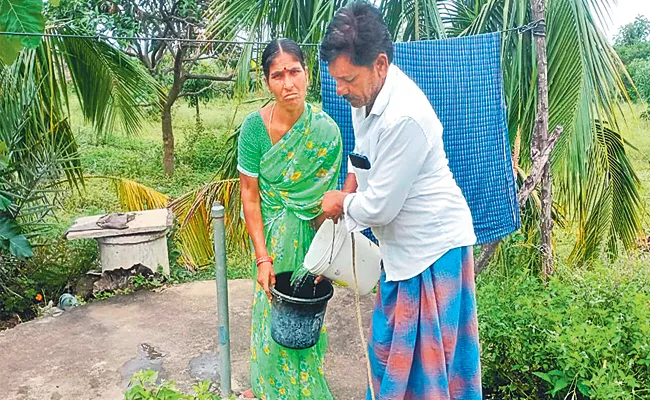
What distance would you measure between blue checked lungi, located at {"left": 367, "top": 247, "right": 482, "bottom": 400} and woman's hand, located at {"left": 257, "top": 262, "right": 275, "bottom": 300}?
1.75 ft

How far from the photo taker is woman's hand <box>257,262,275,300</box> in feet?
8.19

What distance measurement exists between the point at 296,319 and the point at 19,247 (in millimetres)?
2594

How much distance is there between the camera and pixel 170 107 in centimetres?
816

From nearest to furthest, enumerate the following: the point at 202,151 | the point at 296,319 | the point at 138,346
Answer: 1. the point at 296,319
2. the point at 138,346
3. the point at 202,151

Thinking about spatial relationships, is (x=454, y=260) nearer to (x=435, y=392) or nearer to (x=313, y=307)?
(x=435, y=392)

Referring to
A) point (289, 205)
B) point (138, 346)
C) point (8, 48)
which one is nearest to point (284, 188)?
point (289, 205)

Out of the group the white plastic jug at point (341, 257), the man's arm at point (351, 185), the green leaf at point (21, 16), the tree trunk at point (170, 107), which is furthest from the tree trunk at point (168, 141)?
the white plastic jug at point (341, 257)

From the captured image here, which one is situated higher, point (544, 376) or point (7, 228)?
point (7, 228)

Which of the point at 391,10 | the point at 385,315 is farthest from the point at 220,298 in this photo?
the point at 391,10

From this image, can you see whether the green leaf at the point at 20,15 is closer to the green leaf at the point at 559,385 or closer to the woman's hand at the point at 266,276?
the woman's hand at the point at 266,276

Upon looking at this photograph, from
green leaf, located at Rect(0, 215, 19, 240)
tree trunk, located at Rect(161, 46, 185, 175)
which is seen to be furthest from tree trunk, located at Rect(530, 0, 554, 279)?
tree trunk, located at Rect(161, 46, 185, 175)

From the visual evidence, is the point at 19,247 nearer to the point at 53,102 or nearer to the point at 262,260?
the point at 53,102

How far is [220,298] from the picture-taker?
2.55 m

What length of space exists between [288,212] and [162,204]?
2.69 meters
